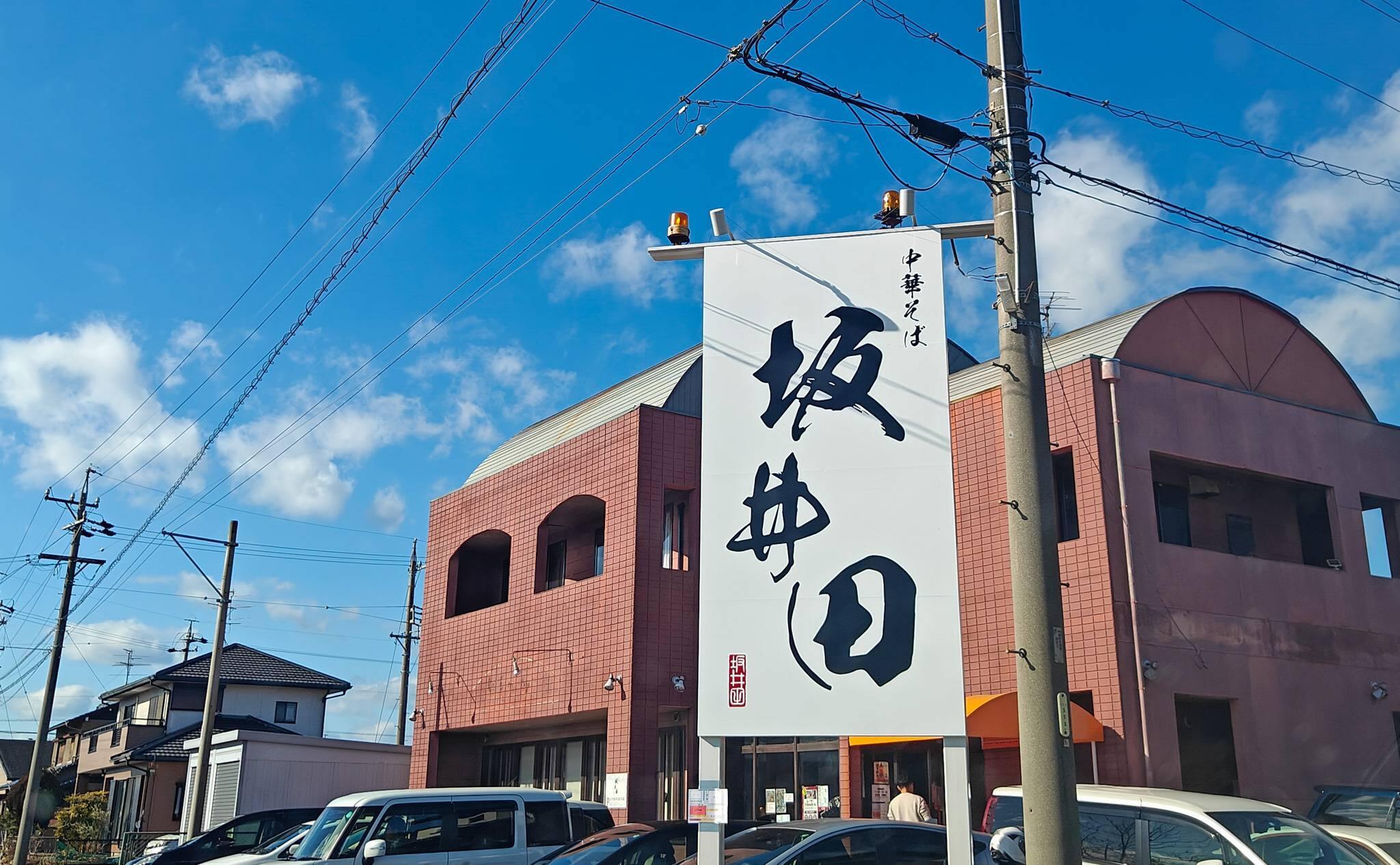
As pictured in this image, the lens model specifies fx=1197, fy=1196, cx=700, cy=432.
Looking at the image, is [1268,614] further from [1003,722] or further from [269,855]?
[269,855]

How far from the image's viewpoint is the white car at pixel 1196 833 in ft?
34.0

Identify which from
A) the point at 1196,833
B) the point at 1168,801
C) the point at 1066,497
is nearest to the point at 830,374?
the point at 1168,801

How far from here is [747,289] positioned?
10422 mm

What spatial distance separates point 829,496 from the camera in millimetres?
9703

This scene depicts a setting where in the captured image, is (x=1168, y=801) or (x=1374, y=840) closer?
(x=1168, y=801)

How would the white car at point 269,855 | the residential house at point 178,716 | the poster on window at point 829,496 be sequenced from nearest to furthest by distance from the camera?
the poster on window at point 829,496 < the white car at point 269,855 < the residential house at point 178,716

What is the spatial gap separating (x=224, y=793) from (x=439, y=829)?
16093mm

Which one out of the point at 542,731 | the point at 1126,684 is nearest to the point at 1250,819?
the point at 1126,684

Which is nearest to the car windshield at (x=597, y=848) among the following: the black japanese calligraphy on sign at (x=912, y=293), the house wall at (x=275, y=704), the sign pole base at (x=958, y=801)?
the sign pole base at (x=958, y=801)

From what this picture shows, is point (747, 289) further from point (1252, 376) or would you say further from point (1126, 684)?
point (1252, 376)

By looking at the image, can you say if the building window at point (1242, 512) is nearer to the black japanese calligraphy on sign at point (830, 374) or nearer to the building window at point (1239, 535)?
the building window at point (1239, 535)

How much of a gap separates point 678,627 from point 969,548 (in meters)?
5.51

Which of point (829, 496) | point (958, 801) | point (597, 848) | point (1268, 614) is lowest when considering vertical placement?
point (597, 848)

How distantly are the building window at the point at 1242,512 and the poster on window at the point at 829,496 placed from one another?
9.45m
